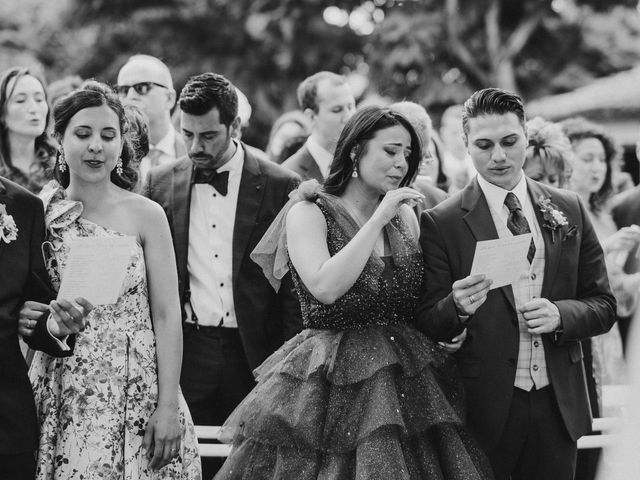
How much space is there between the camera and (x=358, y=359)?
422 centimetres

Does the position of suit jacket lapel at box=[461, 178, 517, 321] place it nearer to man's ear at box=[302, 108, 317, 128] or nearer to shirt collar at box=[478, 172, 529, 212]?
shirt collar at box=[478, 172, 529, 212]

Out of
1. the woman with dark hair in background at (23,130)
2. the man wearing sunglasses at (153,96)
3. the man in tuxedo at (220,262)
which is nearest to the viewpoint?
the man in tuxedo at (220,262)

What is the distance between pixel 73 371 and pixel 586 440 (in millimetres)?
2664

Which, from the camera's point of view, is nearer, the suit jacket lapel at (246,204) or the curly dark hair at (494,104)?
the curly dark hair at (494,104)

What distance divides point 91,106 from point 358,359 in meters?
1.66

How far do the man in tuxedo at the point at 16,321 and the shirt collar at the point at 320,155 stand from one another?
8.46ft

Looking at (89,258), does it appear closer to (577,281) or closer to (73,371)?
(73,371)

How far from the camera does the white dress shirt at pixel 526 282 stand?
429 centimetres

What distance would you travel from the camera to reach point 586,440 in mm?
5105

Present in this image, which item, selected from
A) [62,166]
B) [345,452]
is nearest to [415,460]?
[345,452]

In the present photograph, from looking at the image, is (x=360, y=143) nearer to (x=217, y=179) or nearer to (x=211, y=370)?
(x=217, y=179)

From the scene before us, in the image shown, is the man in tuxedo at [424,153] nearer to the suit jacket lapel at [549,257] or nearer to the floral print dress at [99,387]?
the suit jacket lapel at [549,257]

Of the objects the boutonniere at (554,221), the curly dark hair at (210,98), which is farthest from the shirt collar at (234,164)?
the boutonniere at (554,221)

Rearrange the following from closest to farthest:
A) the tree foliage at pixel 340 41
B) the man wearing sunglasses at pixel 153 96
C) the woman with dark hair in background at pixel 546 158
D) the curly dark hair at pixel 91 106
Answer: the curly dark hair at pixel 91 106 → the woman with dark hair in background at pixel 546 158 → the man wearing sunglasses at pixel 153 96 → the tree foliage at pixel 340 41
